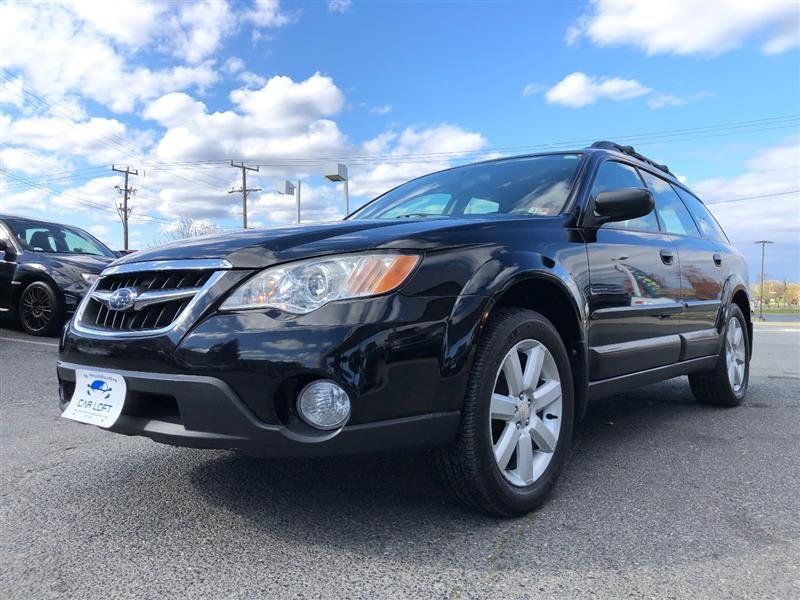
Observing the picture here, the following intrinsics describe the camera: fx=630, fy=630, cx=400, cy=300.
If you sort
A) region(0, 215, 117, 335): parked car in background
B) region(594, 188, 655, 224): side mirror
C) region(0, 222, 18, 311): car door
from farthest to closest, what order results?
region(0, 222, 18, 311): car door
region(0, 215, 117, 335): parked car in background
region(594, 188, 655, 224): side mirror

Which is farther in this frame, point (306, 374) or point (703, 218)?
point (703, 218)

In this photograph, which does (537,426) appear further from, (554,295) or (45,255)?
(45,255)

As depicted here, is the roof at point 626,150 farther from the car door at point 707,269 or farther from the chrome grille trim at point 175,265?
the chrome grille trim at point 175,265

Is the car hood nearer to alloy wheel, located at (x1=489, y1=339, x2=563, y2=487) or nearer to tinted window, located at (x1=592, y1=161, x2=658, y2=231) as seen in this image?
alloy wheel, located at (x1=489, y1=339, x2=563, y2=487)

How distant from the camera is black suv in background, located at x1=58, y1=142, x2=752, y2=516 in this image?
202 cm

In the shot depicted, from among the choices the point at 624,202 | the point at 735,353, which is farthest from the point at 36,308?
the point at 735,353

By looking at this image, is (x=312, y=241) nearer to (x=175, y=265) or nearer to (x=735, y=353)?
(x=175, y=265)

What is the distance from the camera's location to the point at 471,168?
381 cm

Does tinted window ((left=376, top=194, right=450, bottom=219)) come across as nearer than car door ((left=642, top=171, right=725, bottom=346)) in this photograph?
Yes

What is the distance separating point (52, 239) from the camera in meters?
8.03

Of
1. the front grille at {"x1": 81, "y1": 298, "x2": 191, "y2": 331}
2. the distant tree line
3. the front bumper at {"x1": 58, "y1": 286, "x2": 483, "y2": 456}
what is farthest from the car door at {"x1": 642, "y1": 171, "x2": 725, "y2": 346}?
the distant tree line

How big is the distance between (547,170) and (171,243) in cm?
196

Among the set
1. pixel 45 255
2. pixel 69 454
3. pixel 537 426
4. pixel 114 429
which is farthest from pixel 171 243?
pixel 45 255

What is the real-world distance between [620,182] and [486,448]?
2.11 m
